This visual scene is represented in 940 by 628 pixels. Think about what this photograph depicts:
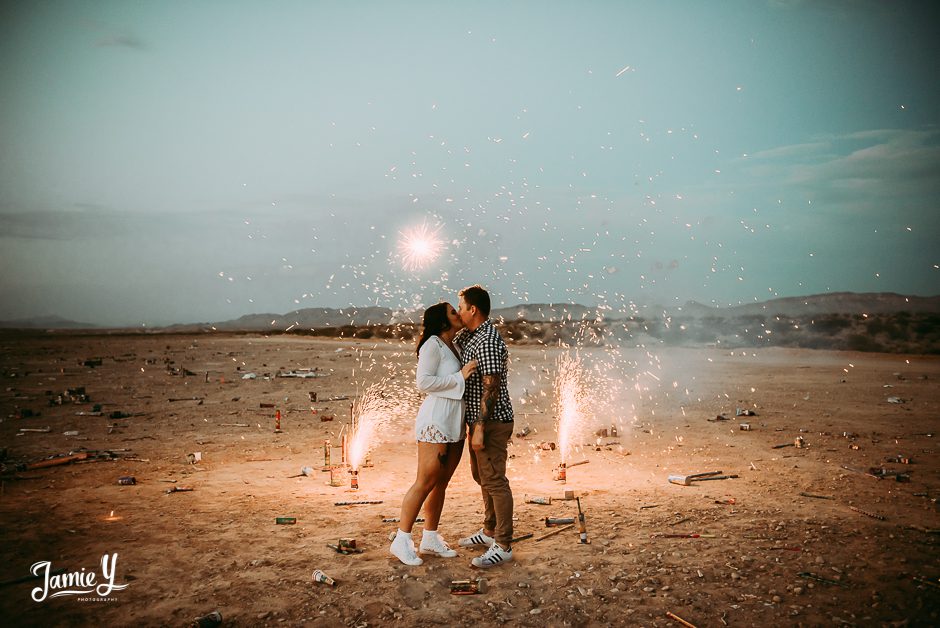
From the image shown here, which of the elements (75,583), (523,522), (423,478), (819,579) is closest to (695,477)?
(523,522)

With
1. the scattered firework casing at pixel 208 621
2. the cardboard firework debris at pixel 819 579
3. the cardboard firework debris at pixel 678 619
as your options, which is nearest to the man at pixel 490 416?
the cardboard firework debris at pixel 678 619

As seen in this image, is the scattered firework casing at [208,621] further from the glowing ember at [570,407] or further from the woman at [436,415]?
the glowing ember at [570,407]

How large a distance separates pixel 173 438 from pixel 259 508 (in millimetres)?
6508

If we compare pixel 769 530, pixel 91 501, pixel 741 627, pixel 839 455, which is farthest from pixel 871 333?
pixel 91 501

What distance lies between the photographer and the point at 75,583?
5719mm

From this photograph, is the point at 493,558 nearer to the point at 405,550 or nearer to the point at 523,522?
the point at 405,550

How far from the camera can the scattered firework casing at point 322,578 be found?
558 centimetres

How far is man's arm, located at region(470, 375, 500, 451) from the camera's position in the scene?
575cm

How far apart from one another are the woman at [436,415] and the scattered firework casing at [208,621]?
5.44 feet

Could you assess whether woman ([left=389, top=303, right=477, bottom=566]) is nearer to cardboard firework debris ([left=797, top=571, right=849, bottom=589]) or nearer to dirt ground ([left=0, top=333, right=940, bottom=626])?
dirt ground ([left=0, top=333, right=940, bottom=626])

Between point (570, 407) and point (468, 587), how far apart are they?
12.6m

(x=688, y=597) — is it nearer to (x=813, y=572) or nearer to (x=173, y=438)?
(x=813, y=572)

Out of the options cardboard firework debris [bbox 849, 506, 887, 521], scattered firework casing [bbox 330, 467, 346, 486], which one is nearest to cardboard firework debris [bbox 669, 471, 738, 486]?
cardboard firework debris [bbox 849, 506, 887, 521]

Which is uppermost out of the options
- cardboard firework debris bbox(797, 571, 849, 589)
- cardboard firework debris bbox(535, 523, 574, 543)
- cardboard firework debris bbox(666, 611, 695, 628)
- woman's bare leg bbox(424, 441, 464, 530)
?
woman's bare leg bbox(424, 441, 464, 530)
